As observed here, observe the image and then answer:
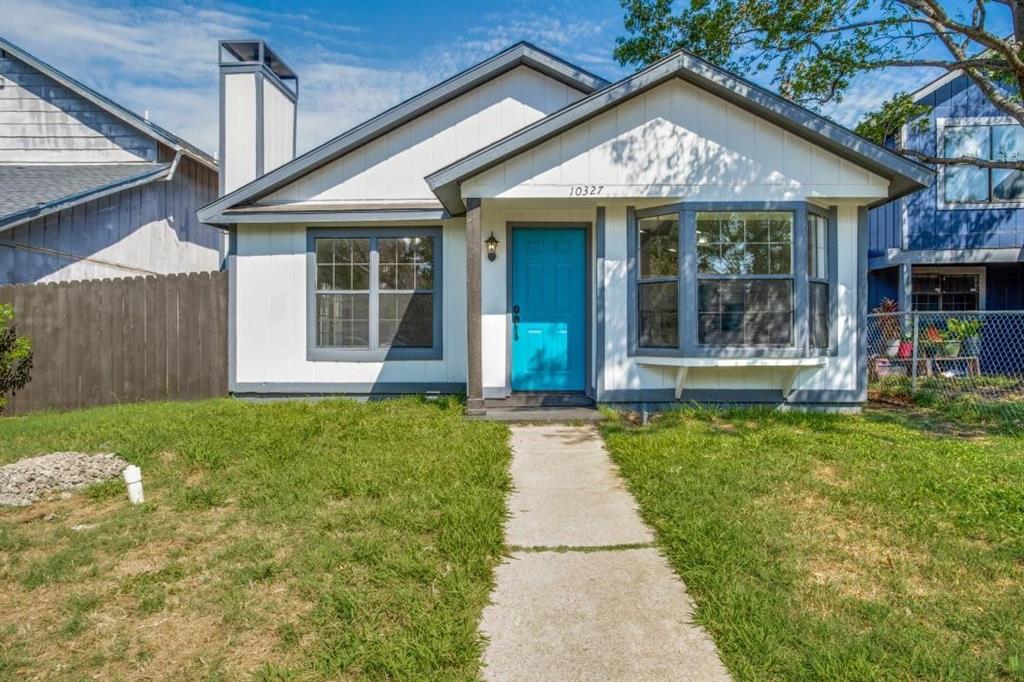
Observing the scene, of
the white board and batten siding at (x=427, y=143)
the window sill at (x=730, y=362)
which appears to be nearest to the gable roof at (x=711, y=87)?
the white board and batten siding at (x=427, y=143)

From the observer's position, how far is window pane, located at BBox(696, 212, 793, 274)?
269 inches

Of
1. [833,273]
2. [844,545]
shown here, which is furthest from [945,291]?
[844,545]

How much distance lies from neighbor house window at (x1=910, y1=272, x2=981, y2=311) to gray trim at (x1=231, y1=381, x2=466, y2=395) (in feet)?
35.4

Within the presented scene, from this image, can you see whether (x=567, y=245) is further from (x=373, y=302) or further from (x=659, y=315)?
(x=373, y=302)

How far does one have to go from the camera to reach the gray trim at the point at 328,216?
8039 millimetres

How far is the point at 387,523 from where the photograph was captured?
3.75 meters

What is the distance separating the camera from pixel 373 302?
8.26 metres

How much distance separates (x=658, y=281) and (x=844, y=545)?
158 inches

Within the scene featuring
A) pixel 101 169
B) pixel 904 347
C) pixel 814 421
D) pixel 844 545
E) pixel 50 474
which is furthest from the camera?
pixel 101 169

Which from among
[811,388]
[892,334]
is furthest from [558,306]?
[892,334]

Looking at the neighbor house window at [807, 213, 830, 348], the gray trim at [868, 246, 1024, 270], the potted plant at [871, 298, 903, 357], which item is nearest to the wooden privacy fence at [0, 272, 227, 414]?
the neighbor house window at [807, 213, 830, 348]

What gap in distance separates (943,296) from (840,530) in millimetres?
11908

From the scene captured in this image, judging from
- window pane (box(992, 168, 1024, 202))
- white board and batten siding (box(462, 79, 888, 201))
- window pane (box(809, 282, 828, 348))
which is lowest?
window pane (box(809, 282, 828, 348))

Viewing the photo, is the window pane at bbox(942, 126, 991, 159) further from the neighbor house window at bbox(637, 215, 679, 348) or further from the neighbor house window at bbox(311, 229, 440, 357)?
the neighbor house window at bbox(311, 229, 440, 357)
